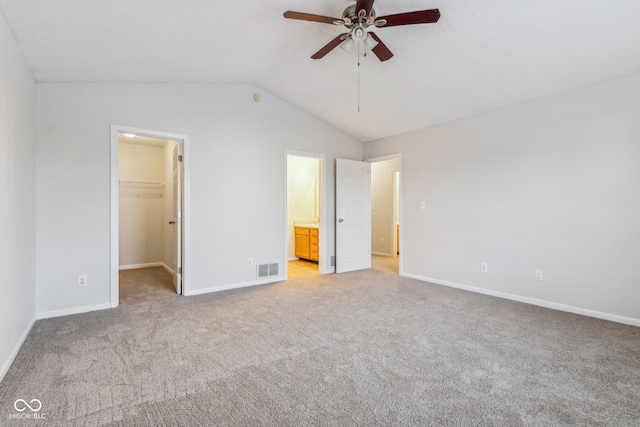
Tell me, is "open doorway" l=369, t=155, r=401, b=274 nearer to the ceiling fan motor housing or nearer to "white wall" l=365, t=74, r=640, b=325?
"white wall" l=365, t=74, r=640, b=325

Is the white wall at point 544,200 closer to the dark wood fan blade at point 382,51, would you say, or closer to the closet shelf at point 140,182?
the dark wood fan blade at point 382,51

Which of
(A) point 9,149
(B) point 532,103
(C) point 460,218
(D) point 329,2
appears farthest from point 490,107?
(A) point 9,149

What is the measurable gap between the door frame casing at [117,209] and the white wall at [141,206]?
1894 mm

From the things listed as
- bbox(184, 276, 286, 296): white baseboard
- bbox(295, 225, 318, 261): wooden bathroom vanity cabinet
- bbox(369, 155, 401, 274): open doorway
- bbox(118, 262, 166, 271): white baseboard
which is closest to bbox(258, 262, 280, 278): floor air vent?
bbox(184, 276, 286, 296): white baseboard

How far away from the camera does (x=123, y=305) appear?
11.7 ft

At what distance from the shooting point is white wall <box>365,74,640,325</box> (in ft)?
9.97

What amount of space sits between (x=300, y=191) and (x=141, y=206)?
321 cm

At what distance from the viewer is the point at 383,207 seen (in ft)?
25.0

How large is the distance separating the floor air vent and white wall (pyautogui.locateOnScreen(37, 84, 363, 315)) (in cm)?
9

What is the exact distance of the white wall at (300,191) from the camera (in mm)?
6809

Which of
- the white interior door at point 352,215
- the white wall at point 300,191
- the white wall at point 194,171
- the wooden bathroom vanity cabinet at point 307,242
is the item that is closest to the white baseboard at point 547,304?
the white interior door at point 352,215

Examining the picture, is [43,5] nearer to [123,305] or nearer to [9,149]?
[9,149]

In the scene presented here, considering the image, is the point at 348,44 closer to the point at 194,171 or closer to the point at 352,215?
the point at 194,171

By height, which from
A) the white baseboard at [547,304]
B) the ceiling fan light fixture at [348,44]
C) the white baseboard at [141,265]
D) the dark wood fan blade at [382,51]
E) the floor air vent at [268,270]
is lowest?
the white baseboard at [547,304]
